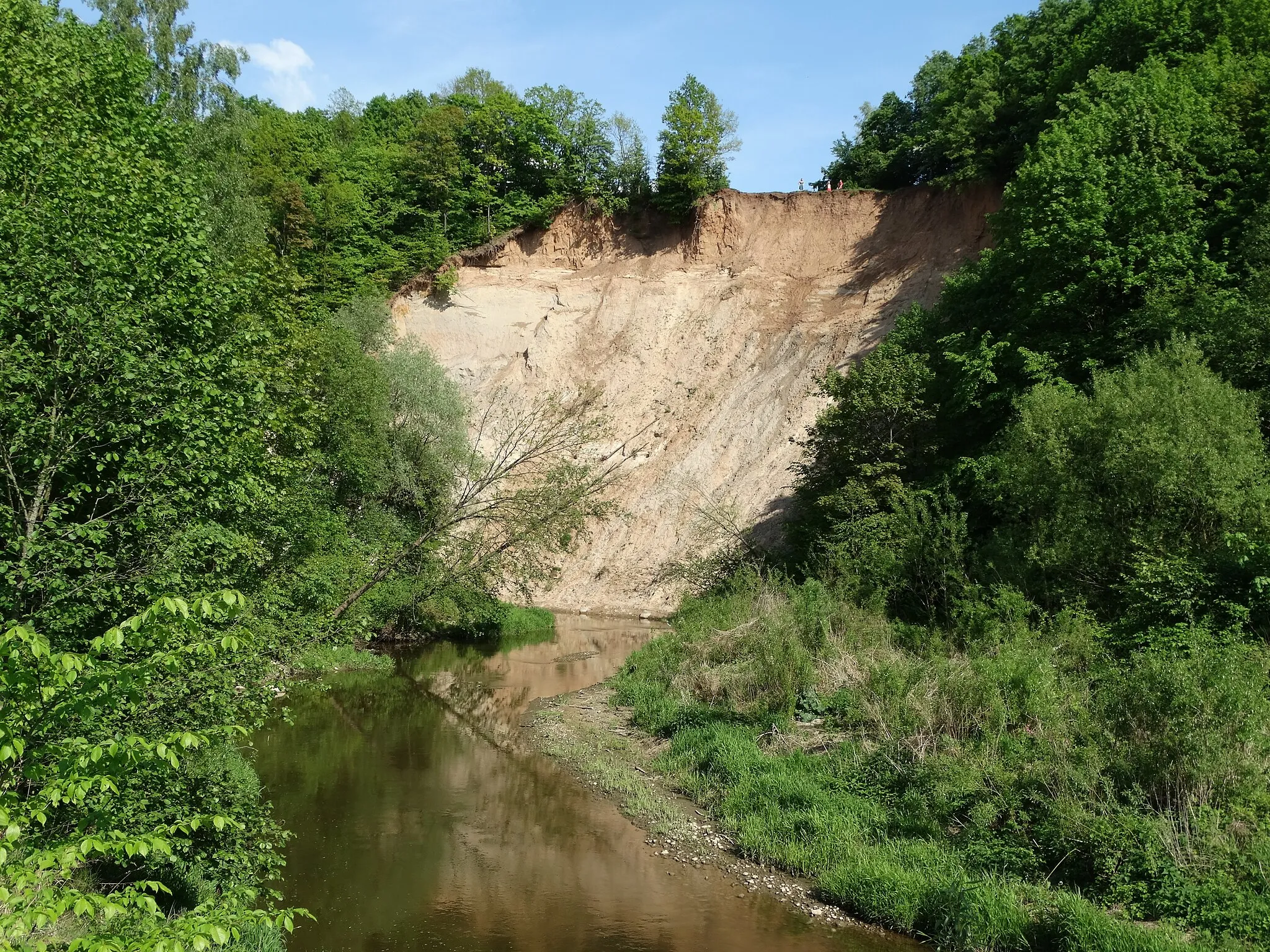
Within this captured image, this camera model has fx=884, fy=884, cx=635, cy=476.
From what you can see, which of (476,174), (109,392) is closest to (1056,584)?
(109,392)

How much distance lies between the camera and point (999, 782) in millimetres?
10828

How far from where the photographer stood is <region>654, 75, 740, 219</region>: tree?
141ft

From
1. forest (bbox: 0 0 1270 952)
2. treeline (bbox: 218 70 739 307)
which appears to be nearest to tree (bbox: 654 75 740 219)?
treeline (bbox: 218 70 739 307)

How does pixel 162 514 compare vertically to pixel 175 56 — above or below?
below

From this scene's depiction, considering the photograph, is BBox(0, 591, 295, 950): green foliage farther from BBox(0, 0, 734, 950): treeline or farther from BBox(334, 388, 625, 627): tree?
BBox(334, 388, 625, 627): tree

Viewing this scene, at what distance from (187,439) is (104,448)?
0.86 meters

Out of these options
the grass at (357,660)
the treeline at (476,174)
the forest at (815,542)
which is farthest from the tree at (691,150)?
the grass at (357,660)

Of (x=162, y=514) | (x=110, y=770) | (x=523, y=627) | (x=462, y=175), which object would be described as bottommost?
(x=523, y=627)

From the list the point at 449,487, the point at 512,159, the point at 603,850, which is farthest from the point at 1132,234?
the point at 512,159

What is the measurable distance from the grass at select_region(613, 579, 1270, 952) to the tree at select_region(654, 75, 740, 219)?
3276cm

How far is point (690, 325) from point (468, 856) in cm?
3408

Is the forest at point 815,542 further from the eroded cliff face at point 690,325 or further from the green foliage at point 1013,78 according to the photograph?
the eroded cliff face at point 690,325

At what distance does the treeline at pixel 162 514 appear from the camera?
4.29 meters

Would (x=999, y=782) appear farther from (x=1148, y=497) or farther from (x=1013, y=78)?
(x=1013, y=78)
